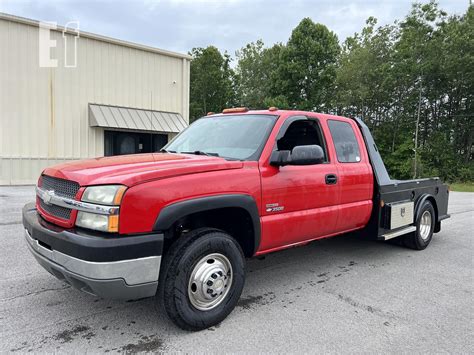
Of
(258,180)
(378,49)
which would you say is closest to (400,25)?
(378,49)

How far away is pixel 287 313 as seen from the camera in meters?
3.64

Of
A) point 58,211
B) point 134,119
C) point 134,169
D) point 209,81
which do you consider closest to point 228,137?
point 134,169

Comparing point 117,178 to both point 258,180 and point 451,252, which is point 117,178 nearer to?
point 258,180

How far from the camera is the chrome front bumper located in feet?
8.98

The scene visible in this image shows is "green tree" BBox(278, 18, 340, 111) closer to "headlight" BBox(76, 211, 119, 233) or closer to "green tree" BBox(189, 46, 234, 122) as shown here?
"green tree" BBox(189, 46, 234, 122)

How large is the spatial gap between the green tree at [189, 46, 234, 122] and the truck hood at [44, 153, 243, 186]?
1226 inches

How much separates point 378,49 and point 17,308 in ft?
109

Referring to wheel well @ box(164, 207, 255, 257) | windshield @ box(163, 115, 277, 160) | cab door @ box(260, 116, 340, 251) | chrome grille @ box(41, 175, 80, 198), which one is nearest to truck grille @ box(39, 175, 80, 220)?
chrome grille @ box(41, 175, 80, 198)

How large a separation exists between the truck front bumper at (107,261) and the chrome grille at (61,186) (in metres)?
0.30

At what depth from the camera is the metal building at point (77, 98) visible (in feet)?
49.7

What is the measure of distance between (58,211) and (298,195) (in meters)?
2.28

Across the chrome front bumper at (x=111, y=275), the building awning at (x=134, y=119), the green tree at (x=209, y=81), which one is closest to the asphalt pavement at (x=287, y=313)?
the chrome front bumper at (x=111, y=275)

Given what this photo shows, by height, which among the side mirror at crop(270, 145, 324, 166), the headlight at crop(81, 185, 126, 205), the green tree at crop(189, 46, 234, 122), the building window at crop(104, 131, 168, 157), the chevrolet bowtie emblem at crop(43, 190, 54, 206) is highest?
the green tree at crop(189, 46, 234, 122)

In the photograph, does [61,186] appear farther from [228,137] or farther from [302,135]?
[302,135]
